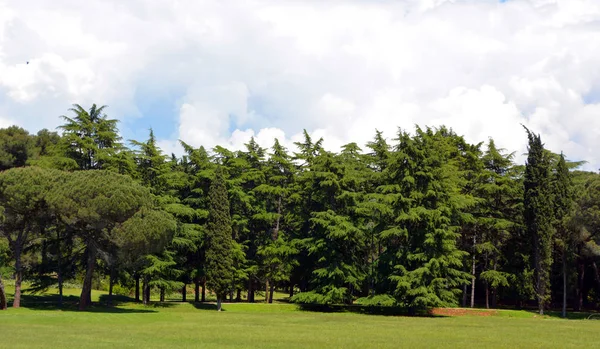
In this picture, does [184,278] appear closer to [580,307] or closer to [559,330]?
[559,330]

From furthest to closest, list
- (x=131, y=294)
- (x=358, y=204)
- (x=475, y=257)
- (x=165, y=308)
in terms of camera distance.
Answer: (x=131, y=294) < (x=475, y=257) < (x=358, y=204) < (x=165, y=308)

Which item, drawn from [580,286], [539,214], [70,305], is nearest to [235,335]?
[70,305]

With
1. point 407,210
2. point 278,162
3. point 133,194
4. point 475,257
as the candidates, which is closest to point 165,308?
point 133,194

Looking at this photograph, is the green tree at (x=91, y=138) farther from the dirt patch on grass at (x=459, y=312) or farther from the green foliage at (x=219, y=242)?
the dirt patch on grass at (x=459, y=312)

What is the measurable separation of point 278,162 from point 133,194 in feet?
68.7

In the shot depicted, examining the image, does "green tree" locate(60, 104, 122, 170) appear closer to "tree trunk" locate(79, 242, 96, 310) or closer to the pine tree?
"tree trunk" locate(79, 242, 96, 310)

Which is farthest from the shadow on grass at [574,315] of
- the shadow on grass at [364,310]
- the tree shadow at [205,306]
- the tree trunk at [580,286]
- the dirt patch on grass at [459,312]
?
the tree shadow at [205,306]

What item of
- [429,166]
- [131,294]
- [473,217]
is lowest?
[131,294]

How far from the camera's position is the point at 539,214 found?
55750 millimetres

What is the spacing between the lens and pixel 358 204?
2233 inches

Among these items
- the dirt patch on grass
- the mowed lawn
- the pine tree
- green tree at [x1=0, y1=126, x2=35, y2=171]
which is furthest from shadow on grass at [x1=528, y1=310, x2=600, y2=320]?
green tree at [x1=0, y1=126, x2=35, y2=171]

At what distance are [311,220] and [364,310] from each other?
10512mm

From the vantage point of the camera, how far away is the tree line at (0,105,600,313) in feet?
148

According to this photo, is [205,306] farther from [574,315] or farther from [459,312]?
[574,315]
